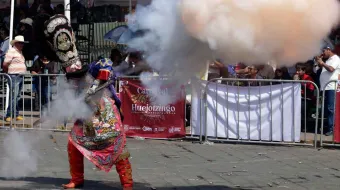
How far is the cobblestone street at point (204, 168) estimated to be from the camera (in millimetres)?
8312

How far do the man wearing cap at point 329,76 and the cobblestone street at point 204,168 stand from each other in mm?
732

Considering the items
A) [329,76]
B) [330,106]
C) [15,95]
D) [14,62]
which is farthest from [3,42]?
[330,106]

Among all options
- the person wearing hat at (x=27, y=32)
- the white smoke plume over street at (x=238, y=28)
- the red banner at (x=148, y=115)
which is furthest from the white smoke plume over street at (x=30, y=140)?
the person wearing hat at (x=27, y=32)

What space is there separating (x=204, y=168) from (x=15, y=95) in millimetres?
4980

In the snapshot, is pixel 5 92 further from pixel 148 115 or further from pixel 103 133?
pixel 103 133

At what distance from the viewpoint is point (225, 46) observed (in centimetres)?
658

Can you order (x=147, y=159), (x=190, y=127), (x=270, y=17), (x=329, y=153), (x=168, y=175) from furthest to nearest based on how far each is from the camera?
(x=190, y=127) → (x=329, y=153) → (x=147, y=159) → (x=168, y=175) → (x=270, y=17)

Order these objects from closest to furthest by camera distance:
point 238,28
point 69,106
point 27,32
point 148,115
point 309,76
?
point 238,28 → point 69,106 → point 148,115 → point 309,76 → point 27,32

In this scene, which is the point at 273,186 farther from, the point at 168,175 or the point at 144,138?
the point at 144,138

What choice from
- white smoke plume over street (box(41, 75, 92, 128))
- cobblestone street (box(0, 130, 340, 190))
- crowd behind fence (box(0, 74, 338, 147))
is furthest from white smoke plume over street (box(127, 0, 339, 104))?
crowd behind fence (box(0, 74, 338, 147))

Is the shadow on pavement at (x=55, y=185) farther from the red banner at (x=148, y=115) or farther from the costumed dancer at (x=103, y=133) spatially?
the red banner at (x=148, y=115)

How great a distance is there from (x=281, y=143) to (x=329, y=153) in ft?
3.04

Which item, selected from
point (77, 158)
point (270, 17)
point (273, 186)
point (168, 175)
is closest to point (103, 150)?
point (77, 158)

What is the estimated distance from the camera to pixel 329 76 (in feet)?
39.6
